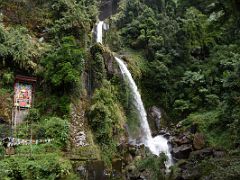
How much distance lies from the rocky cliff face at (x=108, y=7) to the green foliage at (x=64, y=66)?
2026 centimetres

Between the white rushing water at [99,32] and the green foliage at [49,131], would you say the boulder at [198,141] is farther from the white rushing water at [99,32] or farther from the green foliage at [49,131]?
the white rushing water at [99,32]

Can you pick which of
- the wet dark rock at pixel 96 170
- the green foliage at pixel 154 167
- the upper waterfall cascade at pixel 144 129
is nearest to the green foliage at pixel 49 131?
the wet dark rock at pixel 96 170

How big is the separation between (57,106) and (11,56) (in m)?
3.35

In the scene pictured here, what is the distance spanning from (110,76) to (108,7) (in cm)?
1800

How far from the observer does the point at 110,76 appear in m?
21.6

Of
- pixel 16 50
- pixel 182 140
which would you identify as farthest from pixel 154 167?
pixel 16 50

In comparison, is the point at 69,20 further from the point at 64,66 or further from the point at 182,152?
the point at 182,152

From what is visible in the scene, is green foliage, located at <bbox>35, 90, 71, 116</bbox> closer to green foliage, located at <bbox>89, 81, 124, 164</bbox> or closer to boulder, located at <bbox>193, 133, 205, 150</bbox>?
green foliage, located at <bbox>89, 81, 124, 164</bbox>

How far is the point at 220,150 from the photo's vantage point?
1811cm

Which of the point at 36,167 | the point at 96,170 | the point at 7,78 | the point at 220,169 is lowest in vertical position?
the point at 96,170

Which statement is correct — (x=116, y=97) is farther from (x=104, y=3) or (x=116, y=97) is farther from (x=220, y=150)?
(x=104, y=3)

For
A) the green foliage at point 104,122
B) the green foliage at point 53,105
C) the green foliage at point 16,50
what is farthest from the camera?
the green foliage at point 104,122

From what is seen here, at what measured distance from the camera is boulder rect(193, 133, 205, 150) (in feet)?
63.2

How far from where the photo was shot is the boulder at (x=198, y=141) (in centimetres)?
1927
